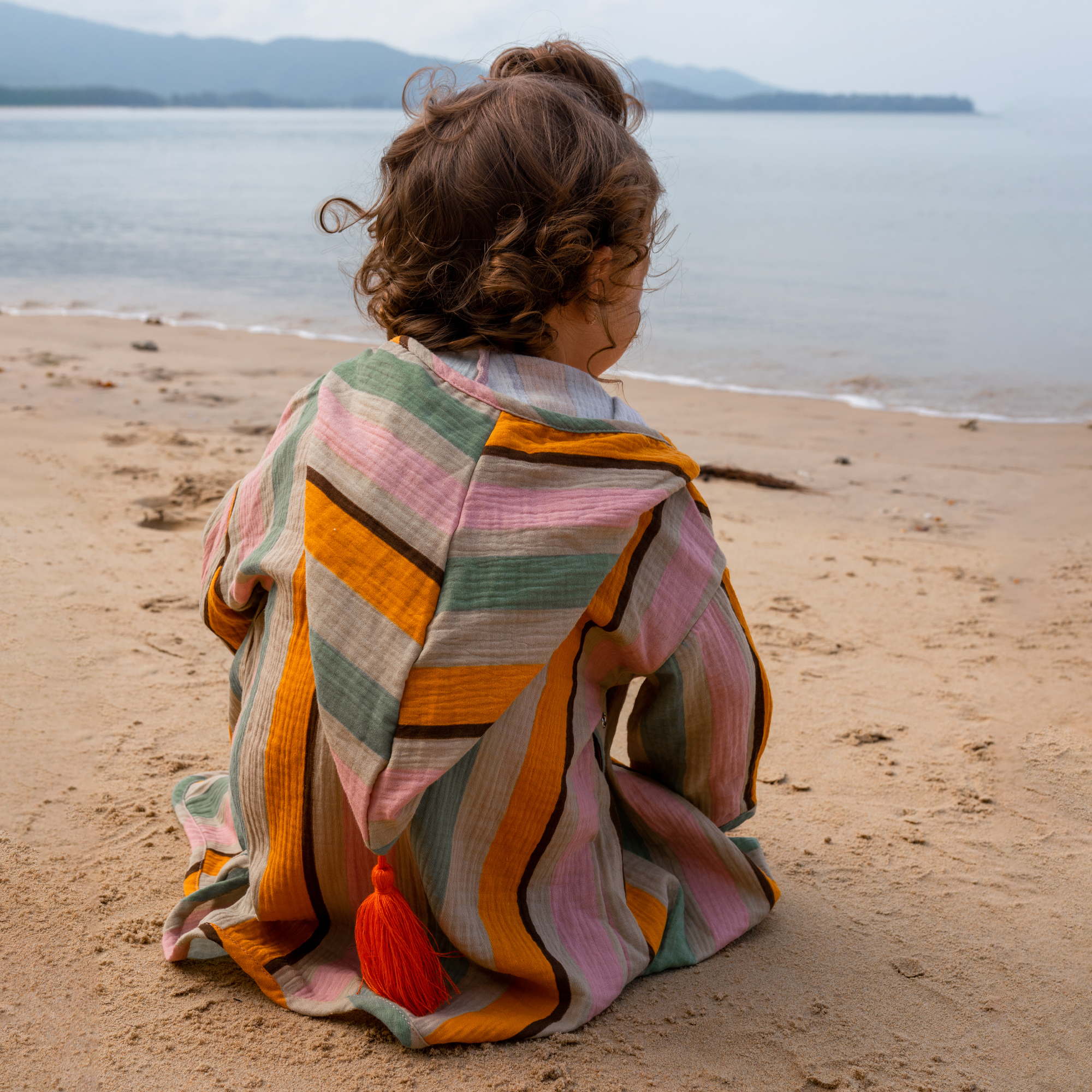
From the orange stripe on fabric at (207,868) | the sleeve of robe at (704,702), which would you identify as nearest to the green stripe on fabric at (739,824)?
the sleeve of robe at (704,702)

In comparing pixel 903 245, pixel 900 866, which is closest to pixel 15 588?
Result: pixel 900 866

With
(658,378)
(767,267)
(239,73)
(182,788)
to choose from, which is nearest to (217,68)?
(239,73)

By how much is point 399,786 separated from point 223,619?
0.48 metres

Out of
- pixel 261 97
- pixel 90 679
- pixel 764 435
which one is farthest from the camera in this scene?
pixel 261 97

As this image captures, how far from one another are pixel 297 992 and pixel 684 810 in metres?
0.63

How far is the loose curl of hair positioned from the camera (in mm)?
1291

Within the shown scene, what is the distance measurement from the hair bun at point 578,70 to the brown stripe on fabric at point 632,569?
23.7 inches

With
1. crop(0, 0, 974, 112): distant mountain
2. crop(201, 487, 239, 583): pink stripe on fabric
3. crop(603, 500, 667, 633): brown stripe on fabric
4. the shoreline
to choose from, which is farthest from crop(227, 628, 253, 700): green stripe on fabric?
crop(0, 0, 974, 112): distant mountain

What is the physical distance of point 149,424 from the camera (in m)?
4.69

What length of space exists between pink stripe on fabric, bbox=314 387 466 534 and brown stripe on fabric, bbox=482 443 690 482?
0.22 ft

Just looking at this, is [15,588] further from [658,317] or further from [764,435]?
[658,317]

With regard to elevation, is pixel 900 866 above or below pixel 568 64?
below

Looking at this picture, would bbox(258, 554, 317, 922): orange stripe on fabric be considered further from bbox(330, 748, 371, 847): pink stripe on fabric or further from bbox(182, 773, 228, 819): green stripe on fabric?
bbox(182, 773, 228, 819): green stripe on fabric

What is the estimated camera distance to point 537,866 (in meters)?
1.35
